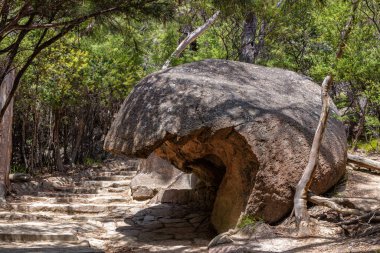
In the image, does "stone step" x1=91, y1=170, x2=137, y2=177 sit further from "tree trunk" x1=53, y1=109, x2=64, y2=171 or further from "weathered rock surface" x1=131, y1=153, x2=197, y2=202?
"weathered rock surface" x1=131, y1=153, x2=197, y2=202

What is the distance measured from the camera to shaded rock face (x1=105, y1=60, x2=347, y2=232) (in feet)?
22.6

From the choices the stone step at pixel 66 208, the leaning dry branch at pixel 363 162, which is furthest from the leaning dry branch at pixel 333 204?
the stone step at pixel 66 208

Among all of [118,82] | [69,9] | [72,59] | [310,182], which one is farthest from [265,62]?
[69,9]

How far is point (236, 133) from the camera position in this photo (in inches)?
274

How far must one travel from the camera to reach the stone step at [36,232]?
24.0 feet

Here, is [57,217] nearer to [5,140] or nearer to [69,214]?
[69,214]

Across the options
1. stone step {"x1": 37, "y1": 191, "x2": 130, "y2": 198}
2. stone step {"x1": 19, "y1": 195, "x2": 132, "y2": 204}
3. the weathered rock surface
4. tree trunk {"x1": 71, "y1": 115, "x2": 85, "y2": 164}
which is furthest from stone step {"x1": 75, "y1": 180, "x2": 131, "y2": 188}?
tree trunk {"x1": 71, "y1": 115, "x2": 85, "y2": 164}

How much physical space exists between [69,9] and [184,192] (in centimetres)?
537

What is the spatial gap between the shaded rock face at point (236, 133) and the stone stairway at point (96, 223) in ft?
2.91

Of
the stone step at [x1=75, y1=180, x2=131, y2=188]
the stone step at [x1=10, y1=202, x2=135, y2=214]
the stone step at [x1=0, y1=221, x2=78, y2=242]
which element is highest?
the stone step at [x1=75, y1=180, x2=131, y2=188]

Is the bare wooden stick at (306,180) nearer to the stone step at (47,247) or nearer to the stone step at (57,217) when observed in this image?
the stone step at (47,247)

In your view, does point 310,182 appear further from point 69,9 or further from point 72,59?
point 72,59

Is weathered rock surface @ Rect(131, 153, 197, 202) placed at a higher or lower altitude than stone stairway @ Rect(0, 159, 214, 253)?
higher

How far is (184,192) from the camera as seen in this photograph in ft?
33.0
